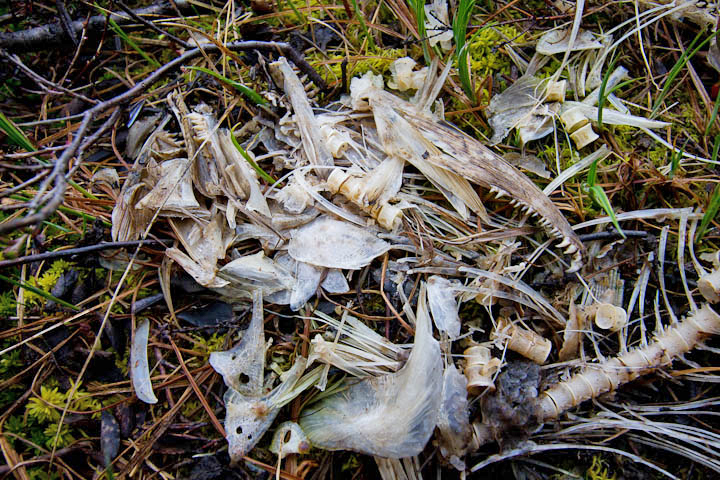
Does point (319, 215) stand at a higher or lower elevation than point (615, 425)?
higher

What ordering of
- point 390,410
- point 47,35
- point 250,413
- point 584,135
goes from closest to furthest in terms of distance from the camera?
point 390,410 → point 250,413 → point 584,135 → point 47,35

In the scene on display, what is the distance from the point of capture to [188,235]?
1709mm

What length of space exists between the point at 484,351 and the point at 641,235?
Result: 2.56 feet

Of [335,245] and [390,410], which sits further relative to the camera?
[335,245]

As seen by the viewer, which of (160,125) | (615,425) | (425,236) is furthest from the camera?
(160,125)

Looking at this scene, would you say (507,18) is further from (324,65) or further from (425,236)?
(425,236)

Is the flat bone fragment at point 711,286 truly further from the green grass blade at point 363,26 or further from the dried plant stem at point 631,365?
the green grass blade at point 363,26

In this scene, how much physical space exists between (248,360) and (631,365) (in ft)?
4.47

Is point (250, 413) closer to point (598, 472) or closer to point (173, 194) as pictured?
point (173, 194)

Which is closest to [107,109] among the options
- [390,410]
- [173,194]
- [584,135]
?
[173,194]

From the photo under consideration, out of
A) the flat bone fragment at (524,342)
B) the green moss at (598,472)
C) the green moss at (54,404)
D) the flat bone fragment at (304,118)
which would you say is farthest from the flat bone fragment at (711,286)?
the green moss at (54,404)

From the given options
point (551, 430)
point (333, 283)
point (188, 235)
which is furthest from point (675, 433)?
point (188, 235)

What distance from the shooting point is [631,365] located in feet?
5.19

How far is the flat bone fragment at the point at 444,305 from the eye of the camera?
1.58 m
